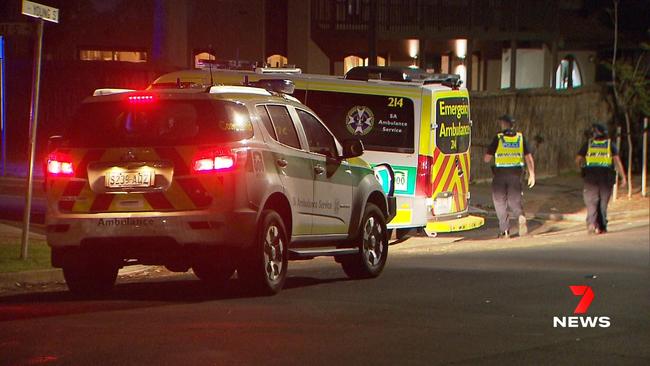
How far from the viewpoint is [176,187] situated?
10844mm

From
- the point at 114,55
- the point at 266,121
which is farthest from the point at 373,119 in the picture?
the point at 114,55

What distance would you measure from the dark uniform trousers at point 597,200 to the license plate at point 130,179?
36.1 feet

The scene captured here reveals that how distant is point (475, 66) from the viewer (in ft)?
128

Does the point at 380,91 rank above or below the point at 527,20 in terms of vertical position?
below

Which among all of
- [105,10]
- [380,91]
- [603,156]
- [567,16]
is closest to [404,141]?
[380,91]

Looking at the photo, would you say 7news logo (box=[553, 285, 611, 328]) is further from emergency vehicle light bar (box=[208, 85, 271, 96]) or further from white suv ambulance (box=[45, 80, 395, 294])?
emergency vehicle light bar (box=[208, 85, 271, 96])

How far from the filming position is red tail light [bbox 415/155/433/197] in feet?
56.2

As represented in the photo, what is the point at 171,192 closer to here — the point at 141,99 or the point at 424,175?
the point at 141,99

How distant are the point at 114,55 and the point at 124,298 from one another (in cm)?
1877

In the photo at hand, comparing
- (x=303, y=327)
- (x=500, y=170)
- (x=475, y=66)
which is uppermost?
(x=475, y=66)

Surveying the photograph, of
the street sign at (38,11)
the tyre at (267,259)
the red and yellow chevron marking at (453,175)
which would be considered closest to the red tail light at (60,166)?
the tyre at (267,259)

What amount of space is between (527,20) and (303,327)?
1141 inches

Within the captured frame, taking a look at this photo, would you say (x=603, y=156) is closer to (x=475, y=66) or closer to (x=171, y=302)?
(x=171, y=302)

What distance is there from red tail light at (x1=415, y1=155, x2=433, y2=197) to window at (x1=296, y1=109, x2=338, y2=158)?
4.26m
